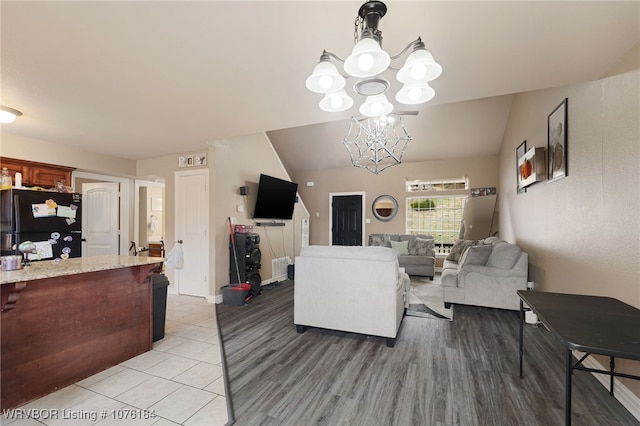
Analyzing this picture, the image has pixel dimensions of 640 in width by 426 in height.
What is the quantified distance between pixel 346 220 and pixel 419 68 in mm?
6680

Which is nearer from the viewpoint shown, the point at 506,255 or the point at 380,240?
the point at 506,255

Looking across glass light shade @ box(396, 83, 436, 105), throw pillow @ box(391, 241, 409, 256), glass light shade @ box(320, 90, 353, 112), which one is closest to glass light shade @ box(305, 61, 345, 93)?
glass light shade @ box(320, 90, 353, 112)

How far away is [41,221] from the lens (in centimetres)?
365

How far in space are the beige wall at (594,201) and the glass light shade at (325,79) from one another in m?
2.04

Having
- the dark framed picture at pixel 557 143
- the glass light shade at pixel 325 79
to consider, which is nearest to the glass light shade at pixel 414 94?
the glass light shade at pixel 325 79

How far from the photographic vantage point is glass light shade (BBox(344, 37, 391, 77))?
1.37m

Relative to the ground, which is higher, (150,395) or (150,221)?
(150,221)

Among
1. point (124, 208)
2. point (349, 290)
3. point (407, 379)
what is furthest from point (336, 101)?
point (124, 208)

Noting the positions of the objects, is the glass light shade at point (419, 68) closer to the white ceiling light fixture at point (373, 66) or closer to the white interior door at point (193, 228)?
the white ceiling light fixture at point (373, 66)

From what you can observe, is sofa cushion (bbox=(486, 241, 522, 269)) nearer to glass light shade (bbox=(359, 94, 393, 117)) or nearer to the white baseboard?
the white baseboard

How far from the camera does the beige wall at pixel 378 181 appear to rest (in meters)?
6.95

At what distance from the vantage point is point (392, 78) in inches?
96.8

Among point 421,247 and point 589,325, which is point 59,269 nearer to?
point 589,325

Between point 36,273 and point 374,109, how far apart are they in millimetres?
2716
